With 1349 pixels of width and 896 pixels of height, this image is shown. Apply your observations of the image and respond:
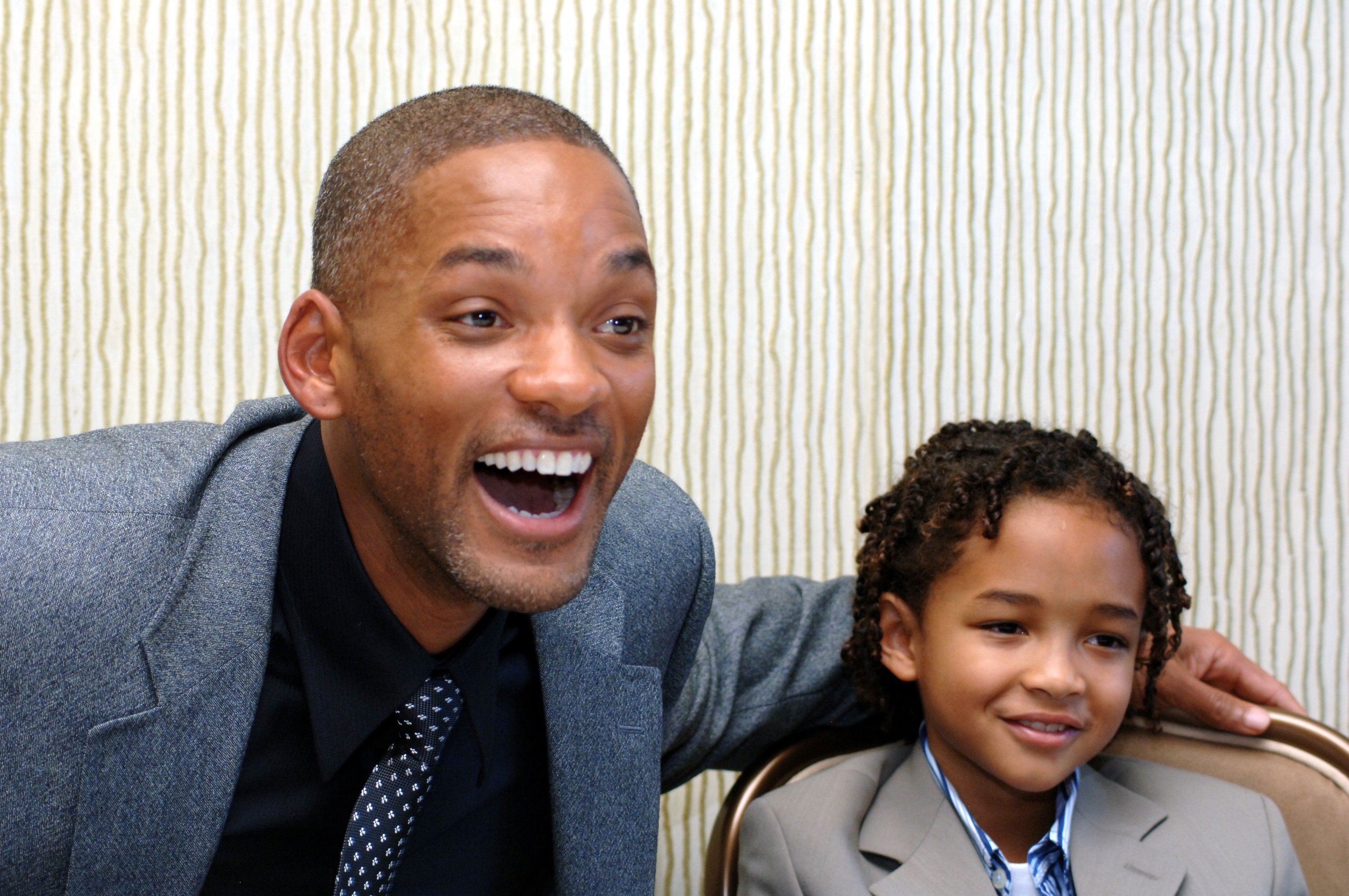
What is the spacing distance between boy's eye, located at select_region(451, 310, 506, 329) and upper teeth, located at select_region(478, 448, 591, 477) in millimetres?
96

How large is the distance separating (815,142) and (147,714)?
1.21 m

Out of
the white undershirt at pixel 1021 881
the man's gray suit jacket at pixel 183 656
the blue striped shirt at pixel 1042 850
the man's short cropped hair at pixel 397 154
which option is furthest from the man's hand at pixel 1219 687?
the man's short cropped hair at pixel 397 154

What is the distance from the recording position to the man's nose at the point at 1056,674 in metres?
1.07

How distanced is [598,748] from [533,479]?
279 millimetres

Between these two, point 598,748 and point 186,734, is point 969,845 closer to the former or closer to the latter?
point 598,748

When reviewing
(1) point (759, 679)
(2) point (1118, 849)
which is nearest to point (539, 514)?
(1) point (759, 679)

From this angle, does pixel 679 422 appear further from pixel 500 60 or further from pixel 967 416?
pixel 500 60

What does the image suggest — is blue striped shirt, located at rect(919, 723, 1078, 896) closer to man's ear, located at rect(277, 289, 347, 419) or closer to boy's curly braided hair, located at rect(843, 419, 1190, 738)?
boy's curly braided hair, located at rect(843, 419, 1190, 738)

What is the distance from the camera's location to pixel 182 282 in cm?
157

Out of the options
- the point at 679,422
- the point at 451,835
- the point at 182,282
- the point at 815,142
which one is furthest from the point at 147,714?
the point at 815,142

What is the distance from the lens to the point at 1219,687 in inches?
50.7

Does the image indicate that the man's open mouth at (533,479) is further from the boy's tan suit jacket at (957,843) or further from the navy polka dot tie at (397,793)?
the boy's tan suit jacket at (957,843)

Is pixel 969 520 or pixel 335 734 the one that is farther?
pixel 969 520

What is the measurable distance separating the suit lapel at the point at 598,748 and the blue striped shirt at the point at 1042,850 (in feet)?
0.99
